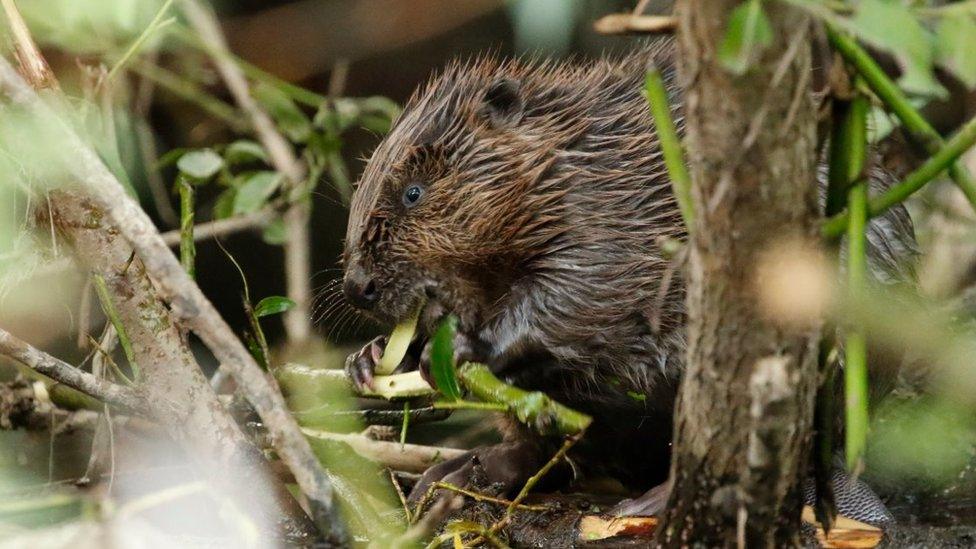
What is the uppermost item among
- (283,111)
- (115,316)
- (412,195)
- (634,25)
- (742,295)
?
(283,111)

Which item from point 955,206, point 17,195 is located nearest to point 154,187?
point 17,195

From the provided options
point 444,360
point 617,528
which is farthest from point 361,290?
point 617,528

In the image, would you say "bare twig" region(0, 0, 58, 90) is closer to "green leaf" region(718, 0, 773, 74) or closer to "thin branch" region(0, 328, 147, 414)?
"thin branch" region(0, 328, 147, 414)

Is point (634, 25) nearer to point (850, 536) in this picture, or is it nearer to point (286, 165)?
point (850, 536)

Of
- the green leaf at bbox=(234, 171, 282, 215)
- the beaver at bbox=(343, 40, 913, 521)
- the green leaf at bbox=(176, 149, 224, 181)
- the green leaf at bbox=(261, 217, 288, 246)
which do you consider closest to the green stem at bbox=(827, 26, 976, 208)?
the beaver at bbox=(343, 40, 913, 521)

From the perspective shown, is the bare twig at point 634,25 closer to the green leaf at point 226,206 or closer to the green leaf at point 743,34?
the green leaf at point 743,34

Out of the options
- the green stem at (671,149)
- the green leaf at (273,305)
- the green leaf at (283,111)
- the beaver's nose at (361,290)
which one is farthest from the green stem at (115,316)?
the green leaf at (283,111)

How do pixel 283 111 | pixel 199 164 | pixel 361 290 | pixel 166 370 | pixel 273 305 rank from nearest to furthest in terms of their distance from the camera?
1. pixel 166 370
2. pixel 273 305
3. pixel 361 290
4. pixel 199 164
5. pixel 283 111
